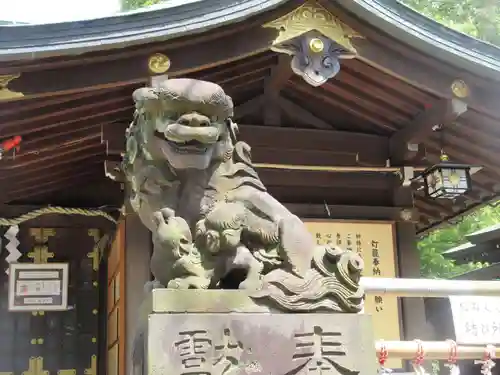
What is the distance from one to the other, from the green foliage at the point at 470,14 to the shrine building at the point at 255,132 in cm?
543

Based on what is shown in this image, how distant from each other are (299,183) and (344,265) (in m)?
3.02

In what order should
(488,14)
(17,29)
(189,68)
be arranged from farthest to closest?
(488,14)
(189,68)
(17,29)

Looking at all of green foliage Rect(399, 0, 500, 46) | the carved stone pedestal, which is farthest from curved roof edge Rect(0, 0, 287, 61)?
green foliage Rect(399, 0, 500, 46)

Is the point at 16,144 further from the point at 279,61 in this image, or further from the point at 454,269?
the point at 454,269

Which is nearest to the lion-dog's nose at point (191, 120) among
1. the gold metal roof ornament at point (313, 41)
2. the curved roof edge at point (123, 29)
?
the curved roof edge at point (123, 29)

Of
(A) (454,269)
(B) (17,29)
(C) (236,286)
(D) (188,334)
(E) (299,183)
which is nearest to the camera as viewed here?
(D) (188,334)

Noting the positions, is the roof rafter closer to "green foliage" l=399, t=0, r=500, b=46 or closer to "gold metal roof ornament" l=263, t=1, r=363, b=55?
"gold metal roof ornament" l=263, t=1, r=363, b=55

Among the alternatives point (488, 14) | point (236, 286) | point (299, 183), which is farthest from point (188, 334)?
point (488, 14)

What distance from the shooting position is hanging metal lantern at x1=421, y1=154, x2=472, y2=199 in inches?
215

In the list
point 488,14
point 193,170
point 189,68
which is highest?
point 488,14

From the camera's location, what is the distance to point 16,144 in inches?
177

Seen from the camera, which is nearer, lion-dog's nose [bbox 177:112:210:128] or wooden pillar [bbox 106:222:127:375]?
lion-dog's nose [bbox 177:112:210:128]

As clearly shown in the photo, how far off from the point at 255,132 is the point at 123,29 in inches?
66.1

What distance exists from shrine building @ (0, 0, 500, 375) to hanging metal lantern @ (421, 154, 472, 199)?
0.06ft
